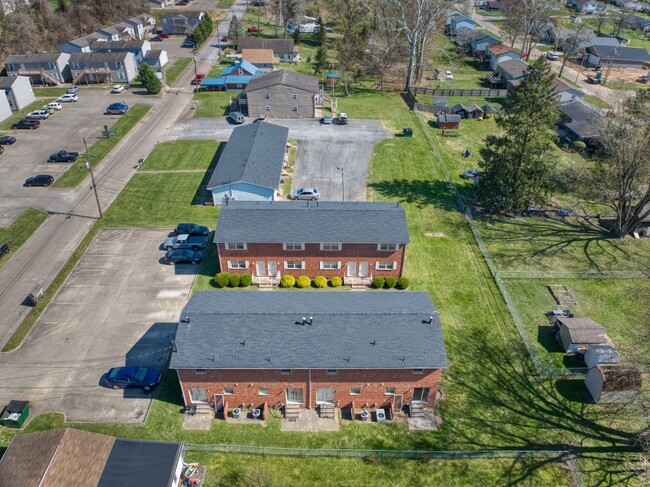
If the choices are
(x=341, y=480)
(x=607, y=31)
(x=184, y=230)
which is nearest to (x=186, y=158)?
(x=184, y=230)

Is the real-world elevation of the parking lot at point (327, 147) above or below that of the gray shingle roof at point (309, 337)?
below

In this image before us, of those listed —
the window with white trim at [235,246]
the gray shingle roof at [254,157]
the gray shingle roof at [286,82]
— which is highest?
the gray shingle roof at [286,82]

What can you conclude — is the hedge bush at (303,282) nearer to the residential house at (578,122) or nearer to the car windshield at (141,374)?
the car windshield at (141,374)

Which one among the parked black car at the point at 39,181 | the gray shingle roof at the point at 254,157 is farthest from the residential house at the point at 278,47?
the parked black car at the point at 39,181

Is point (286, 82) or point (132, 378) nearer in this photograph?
point (132, 378)

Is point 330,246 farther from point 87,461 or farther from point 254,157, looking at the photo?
point 87,461

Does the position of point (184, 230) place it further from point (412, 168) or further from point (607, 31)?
point (607, 31)

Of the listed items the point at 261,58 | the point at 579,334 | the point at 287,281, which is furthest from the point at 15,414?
the point at 261,58
